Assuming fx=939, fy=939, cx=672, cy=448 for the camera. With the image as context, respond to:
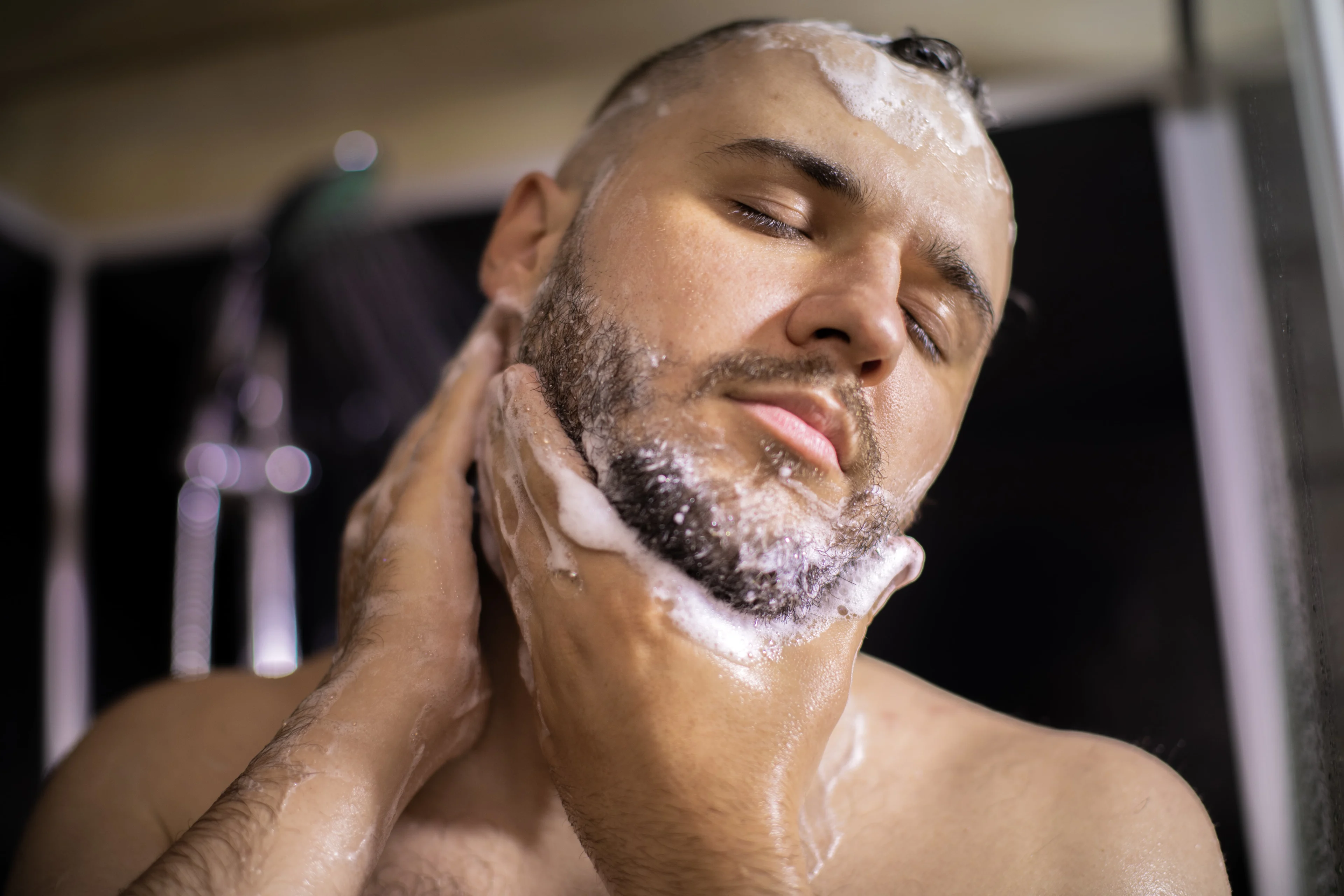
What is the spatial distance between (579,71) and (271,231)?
0.56m

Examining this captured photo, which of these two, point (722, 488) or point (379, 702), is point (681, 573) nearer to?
point (722, 488)

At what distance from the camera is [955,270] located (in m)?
0.71

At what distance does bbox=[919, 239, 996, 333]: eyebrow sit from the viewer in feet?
2.31

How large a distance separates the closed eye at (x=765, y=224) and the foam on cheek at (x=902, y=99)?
113mm

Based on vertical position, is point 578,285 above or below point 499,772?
above

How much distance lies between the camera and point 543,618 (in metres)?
0.65

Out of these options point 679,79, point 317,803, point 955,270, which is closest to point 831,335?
point 955,270

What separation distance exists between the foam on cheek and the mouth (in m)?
0.23

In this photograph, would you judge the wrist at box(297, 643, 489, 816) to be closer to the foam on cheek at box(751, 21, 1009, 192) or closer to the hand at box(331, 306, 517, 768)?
the hand at box(331, 306, 517, 768)

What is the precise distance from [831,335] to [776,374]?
0.05m

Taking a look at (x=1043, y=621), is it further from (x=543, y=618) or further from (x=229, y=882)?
(x=229, y=882)

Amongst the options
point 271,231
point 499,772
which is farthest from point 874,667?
point 271,231

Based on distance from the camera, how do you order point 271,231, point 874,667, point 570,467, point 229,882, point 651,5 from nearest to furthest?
point 229,882 < point 570,467 < point 874,667 < point 651,5 < point 271,231

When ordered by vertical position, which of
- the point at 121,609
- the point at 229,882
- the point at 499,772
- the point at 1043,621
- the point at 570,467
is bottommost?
the point at 121,609
